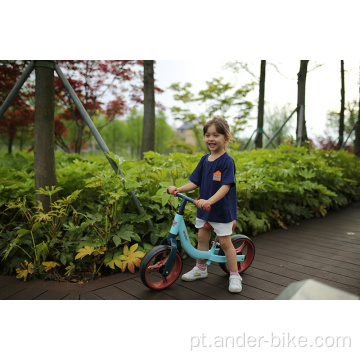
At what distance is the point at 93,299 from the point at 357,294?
6.72 ft

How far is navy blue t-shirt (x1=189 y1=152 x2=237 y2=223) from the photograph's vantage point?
227 cm

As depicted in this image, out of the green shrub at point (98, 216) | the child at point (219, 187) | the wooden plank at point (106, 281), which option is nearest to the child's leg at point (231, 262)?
the child at point (219, 187)

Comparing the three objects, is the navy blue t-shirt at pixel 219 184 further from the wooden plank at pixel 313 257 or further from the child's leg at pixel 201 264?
the wooden plank at pixel 313 257

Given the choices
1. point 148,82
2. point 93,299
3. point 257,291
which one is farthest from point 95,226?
point 148,82

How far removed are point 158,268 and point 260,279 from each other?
945 mm

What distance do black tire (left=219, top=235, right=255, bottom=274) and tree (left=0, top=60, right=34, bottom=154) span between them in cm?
450

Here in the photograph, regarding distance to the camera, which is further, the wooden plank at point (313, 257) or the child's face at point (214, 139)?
Answer: the wooden plank at point (313, 257)

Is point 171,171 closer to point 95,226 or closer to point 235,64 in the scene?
point 95,226

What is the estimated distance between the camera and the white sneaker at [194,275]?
2.55 m

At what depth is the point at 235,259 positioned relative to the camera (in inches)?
97.6

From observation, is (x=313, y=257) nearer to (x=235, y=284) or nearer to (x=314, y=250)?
(x=314, y=250)

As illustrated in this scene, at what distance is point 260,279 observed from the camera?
262 centimetres

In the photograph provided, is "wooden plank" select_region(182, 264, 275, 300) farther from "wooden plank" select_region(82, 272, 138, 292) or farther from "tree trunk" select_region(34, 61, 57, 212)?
"tree trunk" select_region(34, 61, 57, 212)

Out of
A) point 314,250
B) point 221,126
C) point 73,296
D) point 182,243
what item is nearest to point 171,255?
point 182,243
